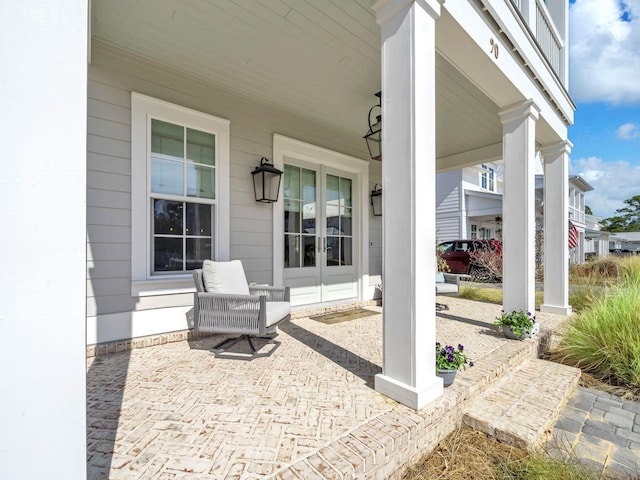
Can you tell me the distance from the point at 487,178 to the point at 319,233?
1250 cm

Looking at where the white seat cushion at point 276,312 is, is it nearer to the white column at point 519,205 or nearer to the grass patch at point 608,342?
the white column at point 519,205

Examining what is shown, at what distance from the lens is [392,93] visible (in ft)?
6.27

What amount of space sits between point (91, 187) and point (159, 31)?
1513 millimetres

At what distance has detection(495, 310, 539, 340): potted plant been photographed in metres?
3.11

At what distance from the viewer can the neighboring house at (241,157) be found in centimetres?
69

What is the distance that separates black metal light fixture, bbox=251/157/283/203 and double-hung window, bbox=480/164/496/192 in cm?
1265

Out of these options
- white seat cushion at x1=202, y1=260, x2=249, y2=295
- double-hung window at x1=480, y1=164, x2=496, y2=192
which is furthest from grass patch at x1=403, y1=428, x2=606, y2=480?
double-hung window at x1=480, y1=164, x2=496, y2=192

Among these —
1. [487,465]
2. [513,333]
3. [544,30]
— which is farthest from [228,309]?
[544,30]

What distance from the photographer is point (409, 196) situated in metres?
1.83

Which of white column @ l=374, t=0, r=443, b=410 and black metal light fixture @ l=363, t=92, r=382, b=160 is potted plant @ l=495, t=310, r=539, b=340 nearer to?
white column @ l=374, t=0, r=443, b=410

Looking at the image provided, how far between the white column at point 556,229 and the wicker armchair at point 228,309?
154 inches

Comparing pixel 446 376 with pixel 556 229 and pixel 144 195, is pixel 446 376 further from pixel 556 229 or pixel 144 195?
pixel 556 229

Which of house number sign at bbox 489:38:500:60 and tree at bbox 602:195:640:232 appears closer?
house number sign at bbox 489:38:500:60
